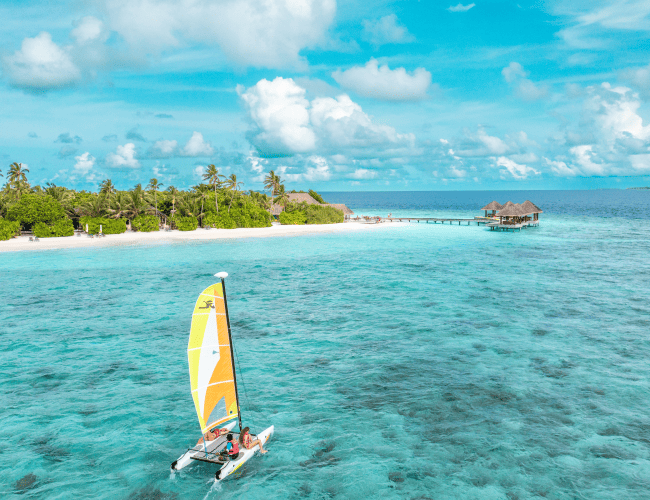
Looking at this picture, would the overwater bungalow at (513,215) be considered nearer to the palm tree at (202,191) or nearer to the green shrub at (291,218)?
the green shrub at (291,218)

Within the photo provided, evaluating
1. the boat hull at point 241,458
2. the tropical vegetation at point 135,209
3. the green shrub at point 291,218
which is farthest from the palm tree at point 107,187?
the boat hull at point 241,458

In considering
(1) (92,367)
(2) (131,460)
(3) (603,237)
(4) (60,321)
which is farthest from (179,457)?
(3) (603,237)

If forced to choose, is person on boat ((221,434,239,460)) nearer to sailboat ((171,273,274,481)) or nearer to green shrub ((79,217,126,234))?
sailboat ((171,273,274,481))

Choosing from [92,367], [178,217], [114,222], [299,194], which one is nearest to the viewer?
[92,367]

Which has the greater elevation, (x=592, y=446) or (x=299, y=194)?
(x=299, y=194)

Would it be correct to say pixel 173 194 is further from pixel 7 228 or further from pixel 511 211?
pixel 511 211

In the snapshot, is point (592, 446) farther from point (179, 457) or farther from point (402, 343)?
point (179, 457)
